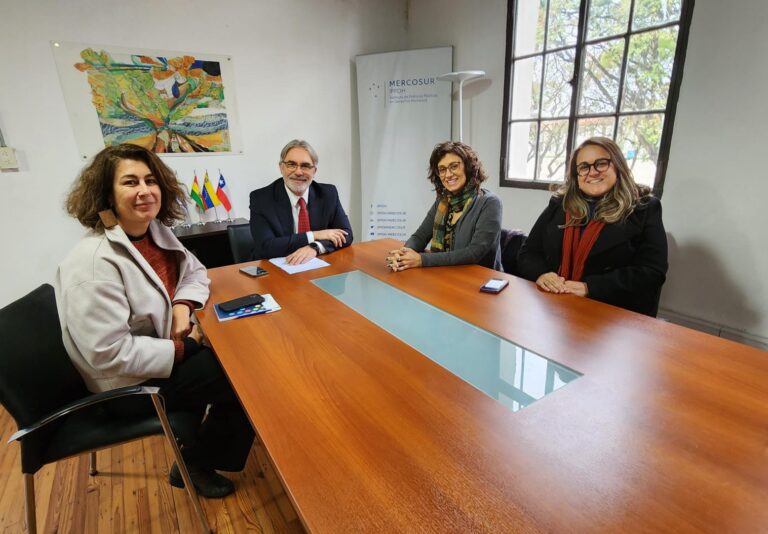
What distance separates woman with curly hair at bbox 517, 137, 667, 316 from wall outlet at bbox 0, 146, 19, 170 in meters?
3.31

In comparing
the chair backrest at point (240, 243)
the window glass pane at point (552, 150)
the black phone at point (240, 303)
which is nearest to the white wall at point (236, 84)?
the chair backrest at point (240, 243)

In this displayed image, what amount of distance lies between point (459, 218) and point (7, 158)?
2925 mm

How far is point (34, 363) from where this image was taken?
114 cm

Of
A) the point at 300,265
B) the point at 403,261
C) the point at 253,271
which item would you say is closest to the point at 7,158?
the point at 253,271

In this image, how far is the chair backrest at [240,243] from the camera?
8.26ft

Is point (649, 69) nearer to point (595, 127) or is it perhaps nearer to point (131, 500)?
point (595, 127)

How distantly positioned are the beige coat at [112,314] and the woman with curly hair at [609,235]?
1.40m

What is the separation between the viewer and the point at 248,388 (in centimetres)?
99

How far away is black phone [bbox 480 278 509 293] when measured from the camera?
5.03 ft

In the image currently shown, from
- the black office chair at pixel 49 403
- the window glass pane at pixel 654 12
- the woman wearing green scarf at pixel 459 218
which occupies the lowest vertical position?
the black office chair at pixel 49 403

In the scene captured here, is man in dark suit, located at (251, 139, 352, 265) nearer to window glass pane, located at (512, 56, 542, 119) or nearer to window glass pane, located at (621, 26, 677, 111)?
window glass pane, located at (512, 56, 542, 119)

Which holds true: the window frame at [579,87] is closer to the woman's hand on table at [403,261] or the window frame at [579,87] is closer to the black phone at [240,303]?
the woman's hand on table at [403,261]

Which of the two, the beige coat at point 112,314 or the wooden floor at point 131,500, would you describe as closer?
the beige coat at point 112,314

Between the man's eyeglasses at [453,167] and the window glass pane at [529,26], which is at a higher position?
the window glass pane at [529,26]
